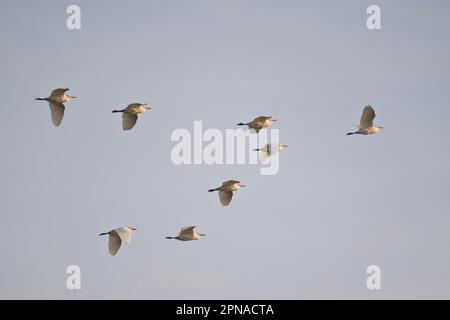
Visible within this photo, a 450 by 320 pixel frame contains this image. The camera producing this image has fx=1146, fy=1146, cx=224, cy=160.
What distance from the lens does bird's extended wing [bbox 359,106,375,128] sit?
59.9 m

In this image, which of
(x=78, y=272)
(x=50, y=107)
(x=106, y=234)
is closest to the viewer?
(x=106, y=234)

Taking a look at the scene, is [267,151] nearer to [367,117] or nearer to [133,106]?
[367,117]

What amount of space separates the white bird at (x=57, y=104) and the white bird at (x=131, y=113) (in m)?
3.01

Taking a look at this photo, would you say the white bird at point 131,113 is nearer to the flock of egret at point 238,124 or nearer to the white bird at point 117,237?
the flock of egret at point 238,124

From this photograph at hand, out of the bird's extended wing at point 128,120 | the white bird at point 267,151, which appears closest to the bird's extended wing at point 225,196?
the white bird at point 267,151

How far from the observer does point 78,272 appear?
63562mm

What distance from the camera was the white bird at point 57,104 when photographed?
57750mm

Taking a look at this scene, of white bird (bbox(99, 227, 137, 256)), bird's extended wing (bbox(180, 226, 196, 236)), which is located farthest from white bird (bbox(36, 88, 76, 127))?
bird's extended wing (bbox(180, 226, 196, 236))

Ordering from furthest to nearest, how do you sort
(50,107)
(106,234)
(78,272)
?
(78,272) → (50,107) → (106,234)
